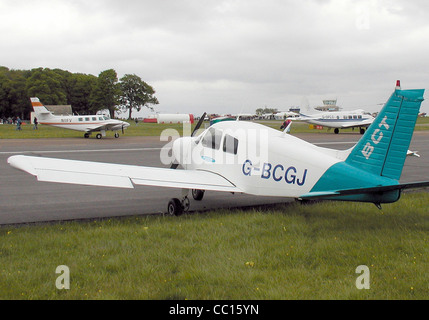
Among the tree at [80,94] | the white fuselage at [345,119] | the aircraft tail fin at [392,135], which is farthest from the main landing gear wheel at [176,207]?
the tree at [80,94]

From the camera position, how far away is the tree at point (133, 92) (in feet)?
463

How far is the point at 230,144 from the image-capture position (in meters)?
8.84

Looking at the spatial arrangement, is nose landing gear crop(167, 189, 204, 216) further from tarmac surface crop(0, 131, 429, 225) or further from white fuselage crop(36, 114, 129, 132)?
white fuselage crop(36, 114, 129, 132)

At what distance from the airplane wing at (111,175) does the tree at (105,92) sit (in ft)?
355

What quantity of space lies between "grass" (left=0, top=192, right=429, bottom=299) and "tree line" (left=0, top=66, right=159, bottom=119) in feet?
322

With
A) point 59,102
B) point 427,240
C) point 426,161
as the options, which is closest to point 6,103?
point 59,102

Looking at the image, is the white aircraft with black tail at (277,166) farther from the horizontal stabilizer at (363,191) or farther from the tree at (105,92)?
the tree at (105,92)

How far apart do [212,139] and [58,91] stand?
10757 centimetres

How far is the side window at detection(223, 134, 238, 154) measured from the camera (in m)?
8.74

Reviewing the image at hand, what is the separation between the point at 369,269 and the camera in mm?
5301

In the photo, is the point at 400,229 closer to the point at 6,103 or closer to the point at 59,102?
the point at 59,102

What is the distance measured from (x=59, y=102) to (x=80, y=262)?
10813cm

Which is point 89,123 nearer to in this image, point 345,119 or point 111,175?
point 345,119

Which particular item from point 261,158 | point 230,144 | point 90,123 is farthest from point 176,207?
point 90,123
